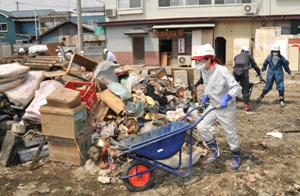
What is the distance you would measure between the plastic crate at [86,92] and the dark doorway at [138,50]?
18.1 metres

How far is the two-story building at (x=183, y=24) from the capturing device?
854 inches

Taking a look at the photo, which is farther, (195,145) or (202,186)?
(195,145)

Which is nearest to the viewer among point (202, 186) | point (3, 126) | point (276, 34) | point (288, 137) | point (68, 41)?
point (202, 186)

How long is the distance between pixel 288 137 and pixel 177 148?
3016mm

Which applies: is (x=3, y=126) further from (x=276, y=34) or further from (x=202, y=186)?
(x=276, y=34)

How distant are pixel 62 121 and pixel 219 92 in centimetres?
232

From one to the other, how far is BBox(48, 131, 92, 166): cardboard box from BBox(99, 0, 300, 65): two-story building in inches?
699

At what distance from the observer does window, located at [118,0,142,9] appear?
2445 centimetres

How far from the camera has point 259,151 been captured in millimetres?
5750

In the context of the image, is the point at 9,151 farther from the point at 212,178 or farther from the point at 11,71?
the point at 212,178

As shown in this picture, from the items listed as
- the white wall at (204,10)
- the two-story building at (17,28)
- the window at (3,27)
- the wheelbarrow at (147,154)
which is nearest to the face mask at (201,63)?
the wheelbarrow at (147,154)

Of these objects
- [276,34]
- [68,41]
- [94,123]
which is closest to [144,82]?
[94,123]

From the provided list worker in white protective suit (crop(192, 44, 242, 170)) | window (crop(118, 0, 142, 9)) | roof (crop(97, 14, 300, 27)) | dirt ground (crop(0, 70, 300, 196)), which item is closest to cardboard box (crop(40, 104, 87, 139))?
dirt ground (crop(0, 70, 300, 196))

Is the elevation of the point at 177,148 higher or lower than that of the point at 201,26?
lower
